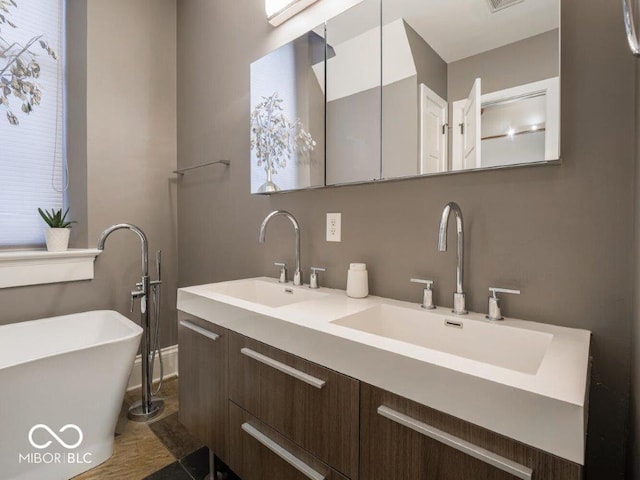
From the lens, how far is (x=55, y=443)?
4.41ft

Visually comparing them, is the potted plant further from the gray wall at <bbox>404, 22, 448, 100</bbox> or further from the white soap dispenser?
the gray wall at <bbox>404, 22, 448, 100</bbox>

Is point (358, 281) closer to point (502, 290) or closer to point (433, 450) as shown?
point (502, 290)

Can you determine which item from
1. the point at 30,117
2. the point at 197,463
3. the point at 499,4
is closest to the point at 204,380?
the point at 197,463

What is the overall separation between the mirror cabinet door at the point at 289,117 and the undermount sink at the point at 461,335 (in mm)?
668

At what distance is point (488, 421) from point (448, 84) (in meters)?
1.01

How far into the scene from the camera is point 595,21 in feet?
2.86

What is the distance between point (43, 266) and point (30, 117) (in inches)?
36.8

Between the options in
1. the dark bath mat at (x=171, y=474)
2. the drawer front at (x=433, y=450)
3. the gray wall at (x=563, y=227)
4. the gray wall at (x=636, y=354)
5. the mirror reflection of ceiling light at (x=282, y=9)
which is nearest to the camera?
the drawer front at (x=433, y=450)

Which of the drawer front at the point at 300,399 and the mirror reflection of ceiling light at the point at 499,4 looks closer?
the drawer front at the point at 300,399

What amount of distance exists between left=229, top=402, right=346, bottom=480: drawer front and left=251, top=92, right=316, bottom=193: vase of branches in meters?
1.04

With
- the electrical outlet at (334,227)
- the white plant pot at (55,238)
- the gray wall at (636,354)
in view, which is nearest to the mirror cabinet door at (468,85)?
the gray wall at (636,354)

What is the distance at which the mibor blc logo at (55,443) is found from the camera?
128 centimetres

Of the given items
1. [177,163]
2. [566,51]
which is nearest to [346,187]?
[566,51]

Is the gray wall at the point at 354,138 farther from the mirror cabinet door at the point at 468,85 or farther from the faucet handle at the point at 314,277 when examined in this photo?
the faucet handle at the point at 314,277
